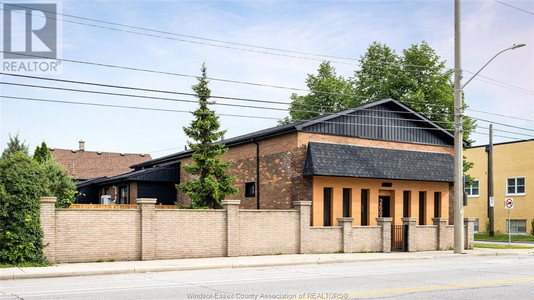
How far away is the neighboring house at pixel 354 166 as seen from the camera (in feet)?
88.9

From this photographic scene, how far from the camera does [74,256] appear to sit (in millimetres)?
20047

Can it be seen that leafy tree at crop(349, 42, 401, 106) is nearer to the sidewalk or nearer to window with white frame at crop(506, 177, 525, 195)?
window with white frame at crop(506, 177, 525, 195)

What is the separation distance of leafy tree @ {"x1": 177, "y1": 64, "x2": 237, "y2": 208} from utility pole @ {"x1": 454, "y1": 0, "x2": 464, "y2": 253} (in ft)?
33.2

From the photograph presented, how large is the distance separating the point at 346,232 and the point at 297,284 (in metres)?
11.6

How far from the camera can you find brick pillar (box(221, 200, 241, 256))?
23.0 m

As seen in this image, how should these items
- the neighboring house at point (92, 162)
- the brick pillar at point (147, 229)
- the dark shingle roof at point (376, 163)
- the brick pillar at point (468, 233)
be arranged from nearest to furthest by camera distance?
the brick pillar at point (147, 229)
the dark shingle roof at point (376, 163)
the brick pillar at point (468, 233)
the neighboring house at point (92, 162)

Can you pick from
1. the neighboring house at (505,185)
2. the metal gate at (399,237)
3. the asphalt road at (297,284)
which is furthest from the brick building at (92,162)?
the asphalt road at (297,284)

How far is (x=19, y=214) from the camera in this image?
18.7m

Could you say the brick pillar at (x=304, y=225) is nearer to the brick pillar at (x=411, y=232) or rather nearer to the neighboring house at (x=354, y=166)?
the neighboring house at (x=354, y=166)

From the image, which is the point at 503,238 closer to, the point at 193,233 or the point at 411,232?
the point at 411,232

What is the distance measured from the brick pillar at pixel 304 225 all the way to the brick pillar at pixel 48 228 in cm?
979

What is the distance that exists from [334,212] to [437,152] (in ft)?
25.6

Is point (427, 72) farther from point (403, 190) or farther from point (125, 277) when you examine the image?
point (125, 277)

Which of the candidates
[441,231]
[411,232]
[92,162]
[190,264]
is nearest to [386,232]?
[411,232]
